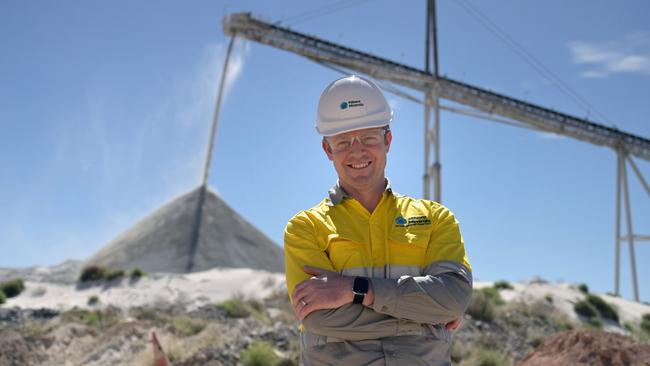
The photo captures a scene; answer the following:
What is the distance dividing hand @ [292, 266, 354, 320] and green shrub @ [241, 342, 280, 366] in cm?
777

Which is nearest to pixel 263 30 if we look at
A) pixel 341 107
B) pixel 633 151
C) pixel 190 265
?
pixel 190 265

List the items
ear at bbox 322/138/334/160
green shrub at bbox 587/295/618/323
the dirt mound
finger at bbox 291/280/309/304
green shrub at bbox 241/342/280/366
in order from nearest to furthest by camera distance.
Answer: finger at bbox 291/280/309/304 → ear at bbox 322/138/334/160 → the dirt mound → green shrub at bbox 241/342/280/366 → green shrub at bbox 587/295/618/323

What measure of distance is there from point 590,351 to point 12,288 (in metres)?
23.2

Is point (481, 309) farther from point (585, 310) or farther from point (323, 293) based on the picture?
point (323, 293)

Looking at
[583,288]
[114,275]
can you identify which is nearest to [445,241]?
[583,288]

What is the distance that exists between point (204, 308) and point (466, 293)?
15.5 metres

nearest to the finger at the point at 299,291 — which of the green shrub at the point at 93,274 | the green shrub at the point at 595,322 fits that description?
the green shrub at the point at 595,322

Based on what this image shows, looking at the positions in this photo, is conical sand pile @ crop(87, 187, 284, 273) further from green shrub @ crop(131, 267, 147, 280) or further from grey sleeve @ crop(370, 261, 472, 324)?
grey sleeve @ crop(370, 261, 472, 324)

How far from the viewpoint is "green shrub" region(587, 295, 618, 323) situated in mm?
19656

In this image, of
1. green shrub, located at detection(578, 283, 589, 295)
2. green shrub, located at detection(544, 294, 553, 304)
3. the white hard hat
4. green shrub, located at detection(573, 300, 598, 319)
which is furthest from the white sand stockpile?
the white hard hat

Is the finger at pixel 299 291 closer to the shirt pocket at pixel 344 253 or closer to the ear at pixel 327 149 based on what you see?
the shirt pocket at pixel 344 253

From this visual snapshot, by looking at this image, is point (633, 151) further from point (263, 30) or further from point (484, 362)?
point (484, 362)

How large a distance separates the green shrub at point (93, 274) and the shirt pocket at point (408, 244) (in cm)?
2532

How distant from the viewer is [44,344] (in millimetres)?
13078
